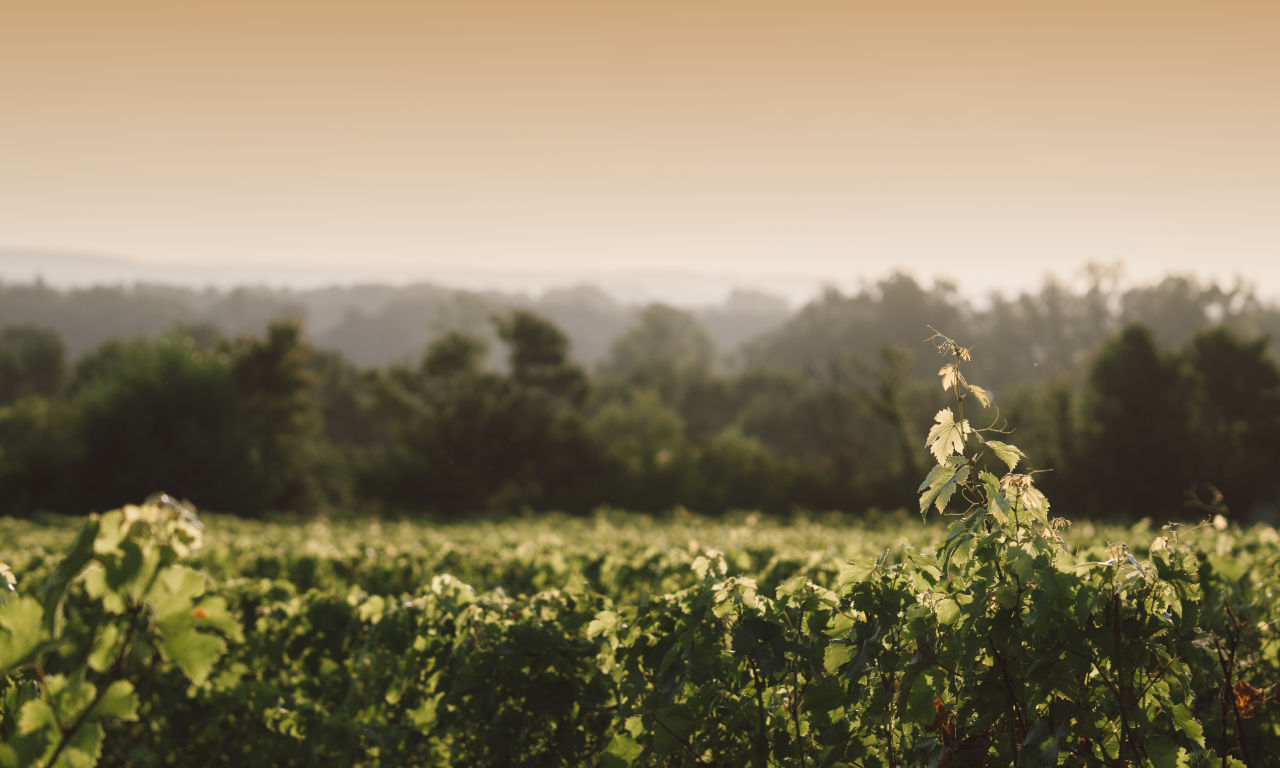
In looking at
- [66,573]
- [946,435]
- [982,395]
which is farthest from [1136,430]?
[66,573]

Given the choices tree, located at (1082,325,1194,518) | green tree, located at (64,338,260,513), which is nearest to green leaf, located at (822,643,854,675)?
tree, located at (1082,325,1194,518)

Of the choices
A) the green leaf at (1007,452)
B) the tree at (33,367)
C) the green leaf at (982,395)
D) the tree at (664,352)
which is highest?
the green leaf at (982,395)

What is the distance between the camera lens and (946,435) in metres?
2.46

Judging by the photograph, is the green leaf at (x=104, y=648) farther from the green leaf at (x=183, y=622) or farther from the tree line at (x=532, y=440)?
the tree line at (x=532, y=440)

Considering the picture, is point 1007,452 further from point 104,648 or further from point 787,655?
point 104,648

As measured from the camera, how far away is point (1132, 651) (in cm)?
234

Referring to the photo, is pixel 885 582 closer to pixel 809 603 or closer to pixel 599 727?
pixel 809 603

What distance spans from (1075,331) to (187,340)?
3454 inches

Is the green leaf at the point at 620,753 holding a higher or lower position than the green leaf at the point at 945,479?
lower

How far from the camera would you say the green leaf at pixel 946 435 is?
2.42 m

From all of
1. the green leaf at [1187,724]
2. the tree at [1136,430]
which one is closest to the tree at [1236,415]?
the tree at [1136,430]

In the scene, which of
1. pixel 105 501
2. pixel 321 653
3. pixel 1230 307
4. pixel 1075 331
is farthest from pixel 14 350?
pixel 1230 307

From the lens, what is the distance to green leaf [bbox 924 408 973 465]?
2418 millimetres

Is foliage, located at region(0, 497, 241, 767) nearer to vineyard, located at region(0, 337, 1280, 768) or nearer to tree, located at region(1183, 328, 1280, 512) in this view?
vineyard, located at region(0, 337, 1280, 768)
